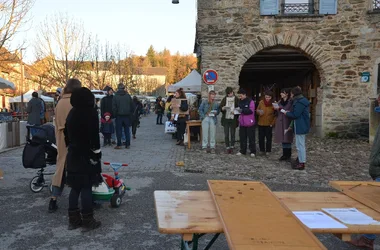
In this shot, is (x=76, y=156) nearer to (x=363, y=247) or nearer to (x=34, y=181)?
(x=34, y=181)

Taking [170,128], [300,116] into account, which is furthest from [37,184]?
[170,128]

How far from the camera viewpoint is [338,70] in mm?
12758

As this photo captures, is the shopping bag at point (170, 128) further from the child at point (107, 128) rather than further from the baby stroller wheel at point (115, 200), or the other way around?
the baby stroller wheel at point (115, 200)

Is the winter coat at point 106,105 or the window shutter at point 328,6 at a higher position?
the window shutter at point 328,6

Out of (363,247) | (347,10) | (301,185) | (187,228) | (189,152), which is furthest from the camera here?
(347,10)

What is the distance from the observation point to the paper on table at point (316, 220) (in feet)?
7.88

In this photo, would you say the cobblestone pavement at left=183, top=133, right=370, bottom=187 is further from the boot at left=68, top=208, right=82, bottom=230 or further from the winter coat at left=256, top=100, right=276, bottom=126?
the boot at left=68, top=208, right=82, bottom=230

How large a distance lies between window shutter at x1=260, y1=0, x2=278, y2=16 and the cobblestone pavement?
4.67 m

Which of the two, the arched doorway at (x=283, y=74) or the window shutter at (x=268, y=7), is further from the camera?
the arched doorway at (x=283, y=74)

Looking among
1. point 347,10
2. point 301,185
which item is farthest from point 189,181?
point 347,10

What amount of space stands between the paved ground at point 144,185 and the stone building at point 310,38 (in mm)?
2025

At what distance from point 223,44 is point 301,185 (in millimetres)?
7057

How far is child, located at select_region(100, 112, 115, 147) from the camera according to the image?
36.1ft

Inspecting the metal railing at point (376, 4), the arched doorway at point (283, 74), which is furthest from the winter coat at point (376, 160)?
the metal railing at point (376, 4)
